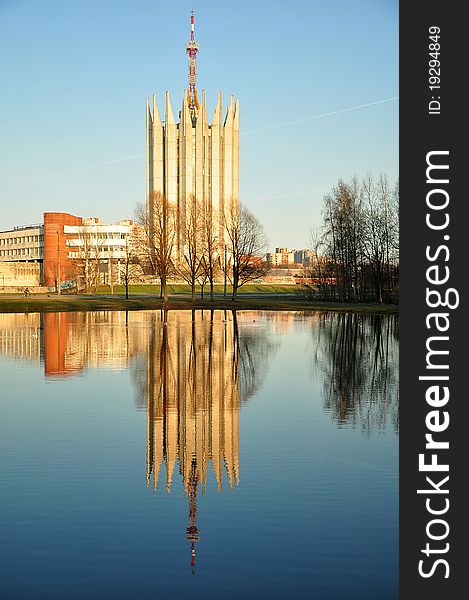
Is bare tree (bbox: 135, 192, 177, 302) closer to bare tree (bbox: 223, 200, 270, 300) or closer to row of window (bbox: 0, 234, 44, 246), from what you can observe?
bare tree (bbox: 223, 200, 270, 300)

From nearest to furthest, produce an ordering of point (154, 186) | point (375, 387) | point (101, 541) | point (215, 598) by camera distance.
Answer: point (215, 598)
point (101, 541)
point (375, 387)
point (154, 186)

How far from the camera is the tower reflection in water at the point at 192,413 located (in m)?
11.6

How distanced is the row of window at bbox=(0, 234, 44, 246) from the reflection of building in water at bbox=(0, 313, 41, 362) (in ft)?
306

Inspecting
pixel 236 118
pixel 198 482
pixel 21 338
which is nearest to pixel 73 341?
pixel 21 338

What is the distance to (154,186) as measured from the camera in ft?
410

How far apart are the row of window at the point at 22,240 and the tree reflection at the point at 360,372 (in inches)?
4124

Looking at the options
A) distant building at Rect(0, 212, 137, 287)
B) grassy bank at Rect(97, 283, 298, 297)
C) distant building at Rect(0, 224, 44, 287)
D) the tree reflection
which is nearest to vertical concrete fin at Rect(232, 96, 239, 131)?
distant building at Rect(0, 212, 137, 287)

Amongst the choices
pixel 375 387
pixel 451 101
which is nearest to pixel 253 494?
pixel 451 101

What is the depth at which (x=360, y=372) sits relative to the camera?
2300 cm

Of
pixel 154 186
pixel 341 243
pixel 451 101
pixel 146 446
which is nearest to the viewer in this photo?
pixel 451 101

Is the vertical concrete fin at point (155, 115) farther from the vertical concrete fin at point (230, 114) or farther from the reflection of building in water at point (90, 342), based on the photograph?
the reflection of building in water at point (90, 342)

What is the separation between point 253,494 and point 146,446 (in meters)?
3.16

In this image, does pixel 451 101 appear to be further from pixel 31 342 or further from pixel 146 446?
pixel 31 342

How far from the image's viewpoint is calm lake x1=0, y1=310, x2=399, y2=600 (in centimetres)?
804
